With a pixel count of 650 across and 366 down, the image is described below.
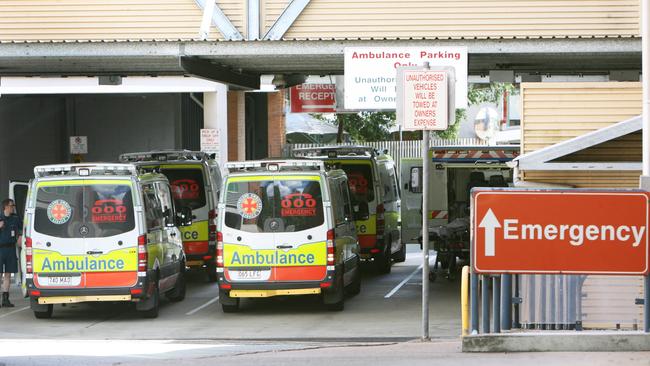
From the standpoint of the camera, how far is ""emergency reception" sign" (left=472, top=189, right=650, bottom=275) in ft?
37.9

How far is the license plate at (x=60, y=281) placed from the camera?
17469 millimetres

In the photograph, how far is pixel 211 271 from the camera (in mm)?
23781

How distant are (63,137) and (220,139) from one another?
8117 mm

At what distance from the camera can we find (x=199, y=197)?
22828 mm

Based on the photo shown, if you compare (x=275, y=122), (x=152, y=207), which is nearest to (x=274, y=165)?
(x=152, y=207)

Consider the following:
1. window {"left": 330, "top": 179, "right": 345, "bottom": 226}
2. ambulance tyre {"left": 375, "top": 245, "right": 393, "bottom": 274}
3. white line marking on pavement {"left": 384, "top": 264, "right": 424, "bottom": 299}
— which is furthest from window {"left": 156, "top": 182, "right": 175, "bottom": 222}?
ambulance tyre {"left": 375, "top": 245, "right": 393, "bottom": 274}

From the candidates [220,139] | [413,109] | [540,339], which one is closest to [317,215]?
[413,109]

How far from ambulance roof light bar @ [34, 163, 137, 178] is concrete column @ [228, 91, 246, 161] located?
1757 cm

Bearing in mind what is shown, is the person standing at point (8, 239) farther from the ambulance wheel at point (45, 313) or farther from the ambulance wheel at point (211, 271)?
the ambulance wheel at point (211, 271)

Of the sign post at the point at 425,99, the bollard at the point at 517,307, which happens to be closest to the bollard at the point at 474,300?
the bollard at the point at 517,307

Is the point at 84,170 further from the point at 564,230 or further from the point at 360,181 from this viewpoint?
the point at 564,230

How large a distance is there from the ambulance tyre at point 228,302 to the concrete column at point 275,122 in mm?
20744

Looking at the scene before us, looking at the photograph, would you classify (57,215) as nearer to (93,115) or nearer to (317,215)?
(317,215)

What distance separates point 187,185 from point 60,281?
5705mm
